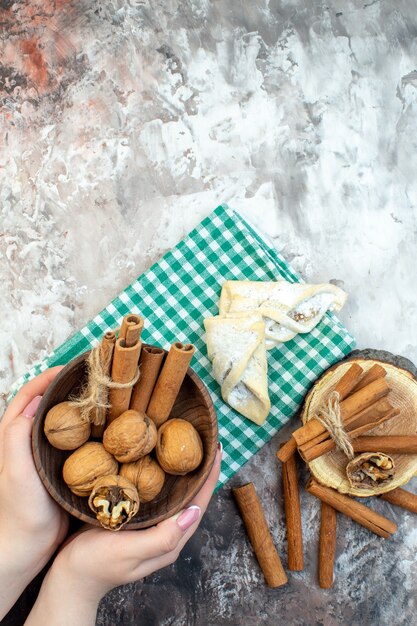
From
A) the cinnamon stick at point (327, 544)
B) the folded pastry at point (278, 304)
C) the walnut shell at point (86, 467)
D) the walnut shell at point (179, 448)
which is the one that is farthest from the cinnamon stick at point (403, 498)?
the walnut shell at point (86, 467)

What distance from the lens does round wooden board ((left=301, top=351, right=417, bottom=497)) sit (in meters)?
1.06

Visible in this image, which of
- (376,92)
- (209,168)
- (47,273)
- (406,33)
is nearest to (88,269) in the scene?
(47,273)

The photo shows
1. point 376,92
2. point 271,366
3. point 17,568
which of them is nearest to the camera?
point 17,568

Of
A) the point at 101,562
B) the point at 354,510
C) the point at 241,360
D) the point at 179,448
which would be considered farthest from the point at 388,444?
the point at 101,562

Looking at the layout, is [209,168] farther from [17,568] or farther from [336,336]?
[17,568]

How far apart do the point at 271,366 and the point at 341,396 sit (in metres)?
0.15

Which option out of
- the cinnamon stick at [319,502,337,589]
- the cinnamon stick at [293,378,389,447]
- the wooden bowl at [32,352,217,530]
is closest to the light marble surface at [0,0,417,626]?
the cinnamon stick at [319,502,337,589]

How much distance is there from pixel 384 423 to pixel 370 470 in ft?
0.33

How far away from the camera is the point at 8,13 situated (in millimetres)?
1189

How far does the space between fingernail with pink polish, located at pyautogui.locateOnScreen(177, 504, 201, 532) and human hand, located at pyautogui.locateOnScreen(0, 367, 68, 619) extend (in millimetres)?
199

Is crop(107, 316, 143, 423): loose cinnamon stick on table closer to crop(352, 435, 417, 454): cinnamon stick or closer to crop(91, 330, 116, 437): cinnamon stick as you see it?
crop(91, 330, 116, 437): cinnamon stick

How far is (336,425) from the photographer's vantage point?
101cm

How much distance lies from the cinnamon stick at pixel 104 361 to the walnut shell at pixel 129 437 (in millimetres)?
25

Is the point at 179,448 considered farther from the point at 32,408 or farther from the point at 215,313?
the point at 215,313
